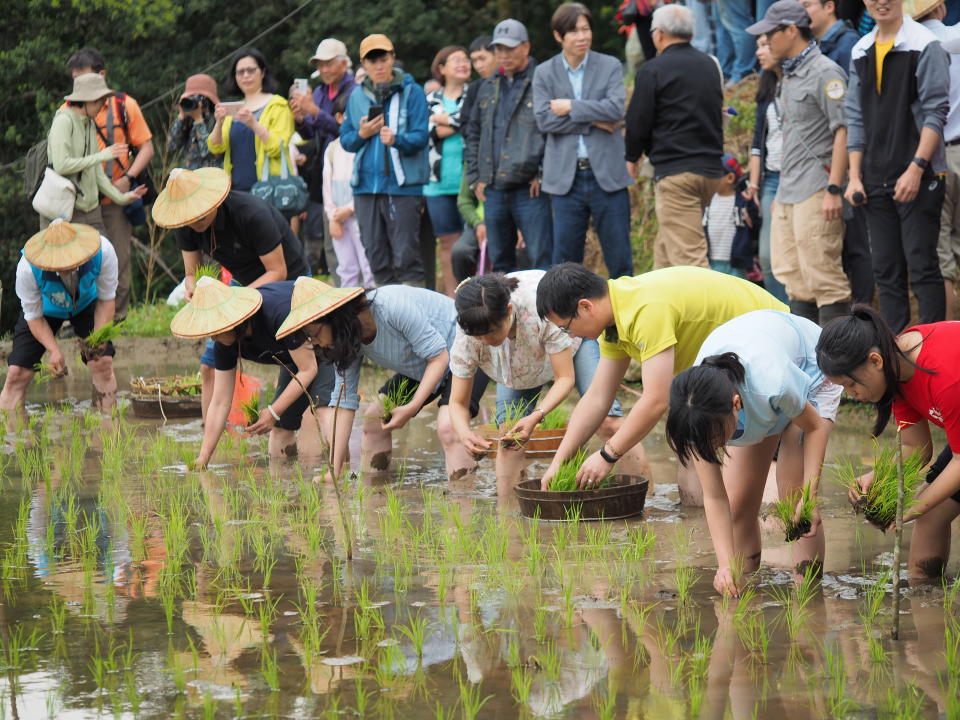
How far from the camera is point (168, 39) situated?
16.9m

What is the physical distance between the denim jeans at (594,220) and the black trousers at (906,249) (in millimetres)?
1706

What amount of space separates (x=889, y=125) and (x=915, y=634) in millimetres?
3575

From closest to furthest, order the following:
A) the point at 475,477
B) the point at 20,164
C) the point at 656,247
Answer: the point at 475,477 → the point at 656,247 → the point at 20,164

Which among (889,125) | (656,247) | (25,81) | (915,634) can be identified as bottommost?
(915,634)

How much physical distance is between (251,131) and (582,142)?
10.2ft

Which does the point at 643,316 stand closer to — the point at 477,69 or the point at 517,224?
the point at 517,224

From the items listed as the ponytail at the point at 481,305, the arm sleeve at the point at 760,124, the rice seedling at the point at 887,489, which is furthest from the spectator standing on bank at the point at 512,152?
the rice seedling at the point at 887,489

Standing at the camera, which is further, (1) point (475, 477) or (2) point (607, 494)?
(1) point (475, 477)

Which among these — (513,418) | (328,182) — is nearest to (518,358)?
(513,418)

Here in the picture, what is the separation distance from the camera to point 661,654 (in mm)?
3766

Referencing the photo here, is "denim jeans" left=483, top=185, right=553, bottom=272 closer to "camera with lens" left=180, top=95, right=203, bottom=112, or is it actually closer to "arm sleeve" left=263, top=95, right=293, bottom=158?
"arm sleeve" left=263, top=95, right=293, bottom=158

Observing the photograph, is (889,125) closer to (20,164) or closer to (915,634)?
(915,634)

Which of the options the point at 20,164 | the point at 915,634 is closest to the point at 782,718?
the point at 915,634

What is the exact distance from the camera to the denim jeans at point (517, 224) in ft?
27.9
